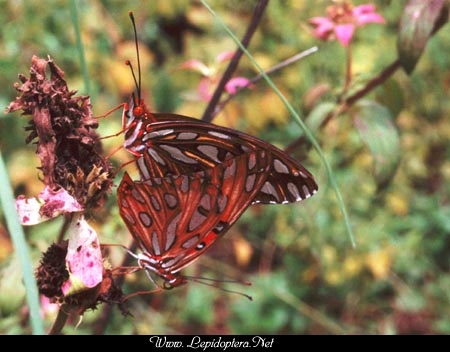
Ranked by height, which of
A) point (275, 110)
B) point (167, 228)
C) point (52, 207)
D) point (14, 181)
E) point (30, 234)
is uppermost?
point (52, 207)

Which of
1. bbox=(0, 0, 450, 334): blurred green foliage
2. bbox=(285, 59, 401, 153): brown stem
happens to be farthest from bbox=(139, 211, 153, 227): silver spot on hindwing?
bbox=(0, 0, 450, 334): blurred green foliage

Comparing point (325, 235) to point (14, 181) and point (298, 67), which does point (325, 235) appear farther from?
point (14, 181)

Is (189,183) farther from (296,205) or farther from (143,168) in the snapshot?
(296,205)

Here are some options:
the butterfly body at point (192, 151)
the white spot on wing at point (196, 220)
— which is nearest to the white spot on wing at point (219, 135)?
the butterfly body at point (192, 151)

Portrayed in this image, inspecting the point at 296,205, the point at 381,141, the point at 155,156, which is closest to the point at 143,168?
the point at 155,156

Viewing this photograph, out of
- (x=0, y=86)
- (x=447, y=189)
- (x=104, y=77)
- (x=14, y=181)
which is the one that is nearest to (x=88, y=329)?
(x=14, y=181)

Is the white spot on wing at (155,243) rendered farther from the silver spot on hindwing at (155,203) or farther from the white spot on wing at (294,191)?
the white spot on wing at (294,191)

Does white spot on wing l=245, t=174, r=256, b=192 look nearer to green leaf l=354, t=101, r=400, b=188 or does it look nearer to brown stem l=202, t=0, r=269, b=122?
brown stem l=202, t=0, r=269, b=122

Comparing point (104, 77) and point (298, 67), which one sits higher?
point (104, 77)
